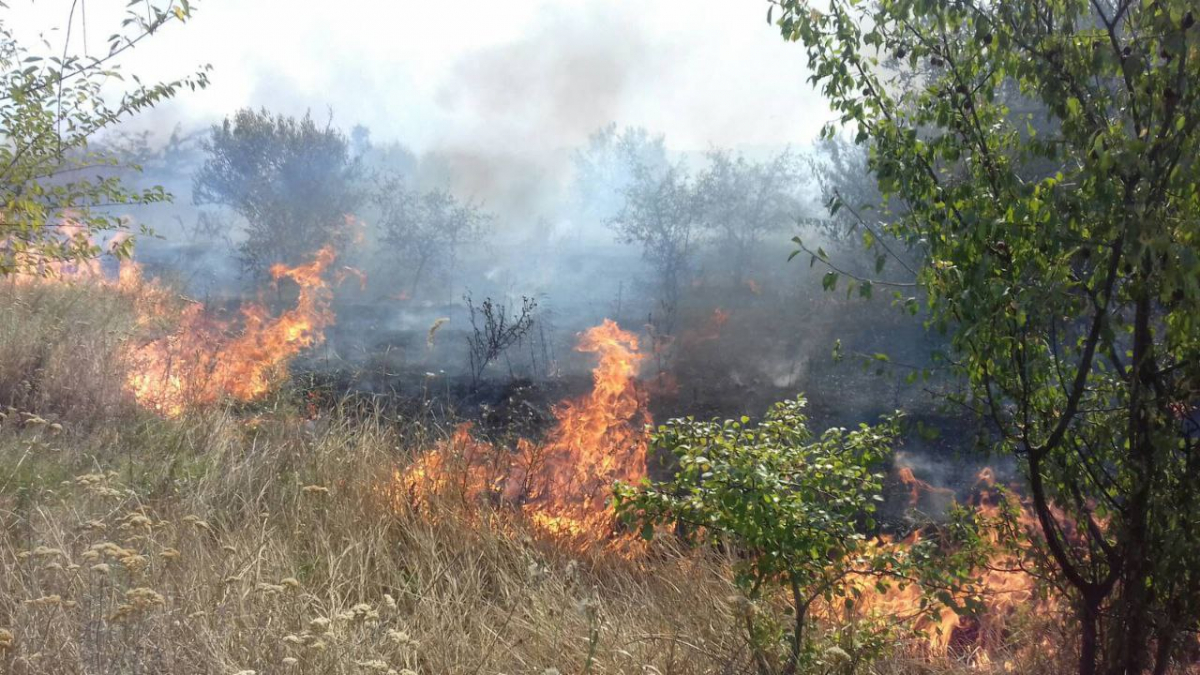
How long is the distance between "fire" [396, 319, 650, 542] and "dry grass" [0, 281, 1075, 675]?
0.20 meters

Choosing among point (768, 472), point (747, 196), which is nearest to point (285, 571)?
point (768, 472)

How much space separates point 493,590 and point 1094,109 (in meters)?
3.14

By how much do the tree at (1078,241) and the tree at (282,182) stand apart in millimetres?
18183

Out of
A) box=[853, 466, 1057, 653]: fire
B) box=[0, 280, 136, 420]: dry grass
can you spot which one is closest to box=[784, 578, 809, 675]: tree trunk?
box=[853, 466, 1057, 653]: fire

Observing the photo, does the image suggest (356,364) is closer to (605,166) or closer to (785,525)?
(785,525)

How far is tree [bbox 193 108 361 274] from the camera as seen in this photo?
18.7 meters

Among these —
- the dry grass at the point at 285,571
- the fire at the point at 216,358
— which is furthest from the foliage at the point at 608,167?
the dry grass at the point at 285,571

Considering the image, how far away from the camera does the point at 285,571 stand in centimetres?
331

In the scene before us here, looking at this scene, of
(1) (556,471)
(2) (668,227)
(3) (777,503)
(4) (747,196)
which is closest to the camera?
(3) (777,503)

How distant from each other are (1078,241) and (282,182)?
2019 centimetres

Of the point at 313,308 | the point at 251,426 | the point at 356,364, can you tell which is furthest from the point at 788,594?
the point at 313,308

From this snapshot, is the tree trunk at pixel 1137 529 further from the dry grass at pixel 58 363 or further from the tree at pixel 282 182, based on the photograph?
the tree at pixel 282 182

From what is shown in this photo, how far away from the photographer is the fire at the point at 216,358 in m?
6.01

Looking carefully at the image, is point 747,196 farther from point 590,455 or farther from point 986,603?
point 986,603
